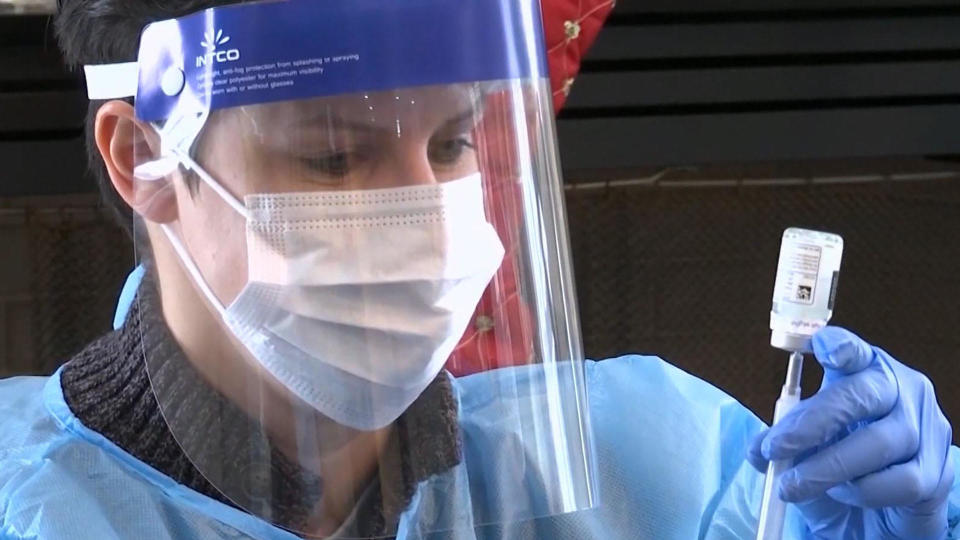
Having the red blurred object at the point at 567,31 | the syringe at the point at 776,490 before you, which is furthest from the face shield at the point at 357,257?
the red blurred object at the point at 567,31

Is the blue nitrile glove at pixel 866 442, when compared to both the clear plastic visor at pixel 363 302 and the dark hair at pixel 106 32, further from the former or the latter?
the dark hair at pixel 106 32

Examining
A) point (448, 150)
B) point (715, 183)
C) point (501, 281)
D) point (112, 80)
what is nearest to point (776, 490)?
point (501, 281)

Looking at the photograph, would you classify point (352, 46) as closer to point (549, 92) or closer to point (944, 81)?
point (549, 92)

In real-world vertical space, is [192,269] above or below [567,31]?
below

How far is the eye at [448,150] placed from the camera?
3.03 ft

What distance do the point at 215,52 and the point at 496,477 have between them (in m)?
0.41

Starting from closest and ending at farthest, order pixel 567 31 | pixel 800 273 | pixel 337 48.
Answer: pixel 337 48 → pixel 800 273 → pixel 567 31

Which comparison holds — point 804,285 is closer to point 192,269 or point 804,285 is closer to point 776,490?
point 776,490

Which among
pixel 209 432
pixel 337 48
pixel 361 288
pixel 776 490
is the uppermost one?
pixel 337 48

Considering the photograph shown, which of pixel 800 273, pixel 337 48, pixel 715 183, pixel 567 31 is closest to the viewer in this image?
pixel 337 48

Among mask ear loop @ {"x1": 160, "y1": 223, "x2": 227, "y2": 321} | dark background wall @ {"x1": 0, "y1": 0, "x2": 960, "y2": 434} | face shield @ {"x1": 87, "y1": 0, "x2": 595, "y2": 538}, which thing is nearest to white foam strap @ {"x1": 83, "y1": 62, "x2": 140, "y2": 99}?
face shield @ {"x1": 87, "y1": 0, "x2": 595, "y2": 538}

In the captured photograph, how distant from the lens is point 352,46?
0.85 m

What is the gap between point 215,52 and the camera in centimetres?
88

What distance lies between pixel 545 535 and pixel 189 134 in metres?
0.49
